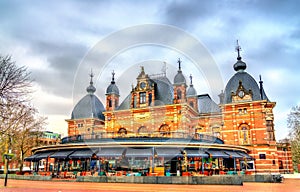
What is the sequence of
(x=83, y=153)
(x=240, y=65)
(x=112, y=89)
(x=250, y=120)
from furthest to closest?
(x=112, y=89) → (x=240, y=65) → (x=250, y=120) → (x=83, y=153)

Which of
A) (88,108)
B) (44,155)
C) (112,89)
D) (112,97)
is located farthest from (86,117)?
(44,155)

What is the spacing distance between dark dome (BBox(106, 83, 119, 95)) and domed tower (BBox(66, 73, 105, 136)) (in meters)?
5.59

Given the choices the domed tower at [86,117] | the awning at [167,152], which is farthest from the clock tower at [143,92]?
the awning at [167,152]

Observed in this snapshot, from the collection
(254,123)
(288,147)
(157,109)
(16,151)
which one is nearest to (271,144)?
(254,123)

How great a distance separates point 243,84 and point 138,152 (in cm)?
2234

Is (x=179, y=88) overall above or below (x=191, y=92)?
below

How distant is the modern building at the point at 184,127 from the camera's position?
32.1 meters

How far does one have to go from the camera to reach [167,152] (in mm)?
28438

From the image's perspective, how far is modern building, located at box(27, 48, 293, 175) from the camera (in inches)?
1265

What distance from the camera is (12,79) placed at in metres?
20.1

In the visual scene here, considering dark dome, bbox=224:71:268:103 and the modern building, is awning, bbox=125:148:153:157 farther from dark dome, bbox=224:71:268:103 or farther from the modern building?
dark dome, bbox=224:71:268:103

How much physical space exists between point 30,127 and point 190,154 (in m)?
25.2

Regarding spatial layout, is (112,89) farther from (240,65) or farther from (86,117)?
(240,65)

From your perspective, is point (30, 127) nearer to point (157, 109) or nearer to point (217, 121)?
point (157, 109)
